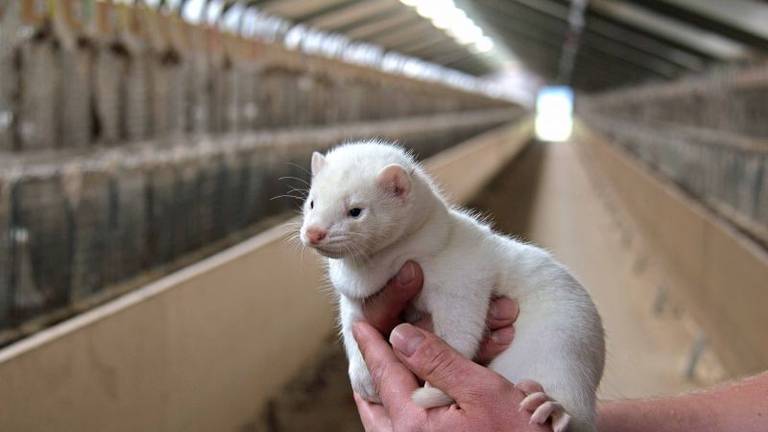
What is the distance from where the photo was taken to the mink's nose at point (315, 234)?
195cm

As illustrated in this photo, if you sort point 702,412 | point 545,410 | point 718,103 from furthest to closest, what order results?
point 718,103 < point 702,412 < point 545,410

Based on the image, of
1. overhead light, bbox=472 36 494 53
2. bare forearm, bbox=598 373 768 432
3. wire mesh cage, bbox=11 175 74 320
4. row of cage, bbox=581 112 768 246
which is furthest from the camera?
overhead light, bbox=472 36 494 53

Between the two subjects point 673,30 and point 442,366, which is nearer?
point 442,366

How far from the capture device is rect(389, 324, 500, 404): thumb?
192cm

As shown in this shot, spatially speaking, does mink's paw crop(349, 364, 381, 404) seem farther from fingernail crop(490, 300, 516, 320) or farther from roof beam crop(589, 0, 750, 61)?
roof beam crop(589, 0, 750, 61)

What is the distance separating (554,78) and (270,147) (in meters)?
38.1

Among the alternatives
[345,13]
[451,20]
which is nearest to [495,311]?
[345,13]

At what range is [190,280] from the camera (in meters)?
3.79

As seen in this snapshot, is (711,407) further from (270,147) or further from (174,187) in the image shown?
(270,147)

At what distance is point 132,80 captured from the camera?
19.2 feet

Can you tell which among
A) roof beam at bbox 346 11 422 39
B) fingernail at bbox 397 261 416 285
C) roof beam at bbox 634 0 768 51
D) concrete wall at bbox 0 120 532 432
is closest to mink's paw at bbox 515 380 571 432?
fingernail at bbox 397 261 416 285

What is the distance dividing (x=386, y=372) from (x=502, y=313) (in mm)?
298

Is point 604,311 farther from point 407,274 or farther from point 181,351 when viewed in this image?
point 407,274

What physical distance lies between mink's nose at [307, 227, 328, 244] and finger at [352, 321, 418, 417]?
31cm
